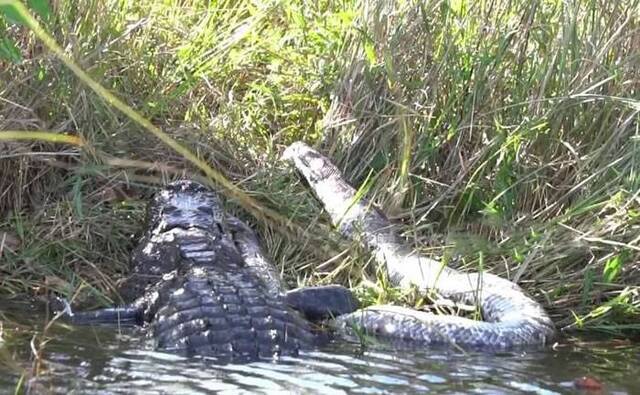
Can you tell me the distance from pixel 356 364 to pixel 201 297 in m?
0.73

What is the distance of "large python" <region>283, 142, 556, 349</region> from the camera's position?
5.12 meters

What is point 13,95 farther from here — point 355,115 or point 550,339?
point 550,339

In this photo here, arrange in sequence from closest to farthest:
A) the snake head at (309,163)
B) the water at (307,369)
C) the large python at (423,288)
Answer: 1. the water at (307,369)
2. the large python at (423,288)
3. the snake head at (309,163)

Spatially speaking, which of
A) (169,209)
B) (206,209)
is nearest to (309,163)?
(206,209)

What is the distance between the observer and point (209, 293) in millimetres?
5121

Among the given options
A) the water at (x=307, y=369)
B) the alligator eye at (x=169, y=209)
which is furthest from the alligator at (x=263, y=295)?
the water at (x=307, y=369)

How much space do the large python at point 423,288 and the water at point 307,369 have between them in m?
0.11

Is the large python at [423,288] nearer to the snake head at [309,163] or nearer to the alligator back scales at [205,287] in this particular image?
the snake head at [309,163]

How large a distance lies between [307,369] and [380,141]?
6.80 ft

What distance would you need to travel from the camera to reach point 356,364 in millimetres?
4672

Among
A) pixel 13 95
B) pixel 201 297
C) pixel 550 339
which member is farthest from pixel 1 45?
pixel 550 339

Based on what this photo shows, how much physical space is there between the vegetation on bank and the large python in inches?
4.0

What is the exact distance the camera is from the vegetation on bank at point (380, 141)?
5668 mm

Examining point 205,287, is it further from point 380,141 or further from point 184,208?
point 380,141
